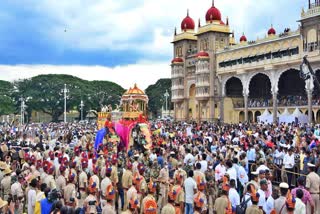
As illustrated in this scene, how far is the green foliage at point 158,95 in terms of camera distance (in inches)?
3255

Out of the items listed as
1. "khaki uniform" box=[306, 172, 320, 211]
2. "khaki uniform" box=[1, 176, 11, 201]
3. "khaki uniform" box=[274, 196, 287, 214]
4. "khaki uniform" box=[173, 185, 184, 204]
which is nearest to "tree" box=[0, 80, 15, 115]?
"khaki uniform" box=[1, 176, 11, 201]

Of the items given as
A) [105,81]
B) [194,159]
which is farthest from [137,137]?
[105,81]

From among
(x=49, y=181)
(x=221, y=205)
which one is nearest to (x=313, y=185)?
(x=221, y=205)

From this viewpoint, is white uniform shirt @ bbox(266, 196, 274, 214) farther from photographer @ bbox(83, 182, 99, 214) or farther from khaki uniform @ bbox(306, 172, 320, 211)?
photographer @ bbox(83, 182, 99, 214)

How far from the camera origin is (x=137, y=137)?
19.6 meters

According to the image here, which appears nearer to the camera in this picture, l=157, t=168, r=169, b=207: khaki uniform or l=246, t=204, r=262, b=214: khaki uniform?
l=246, t=204, r=262, b=214: khaki uniform

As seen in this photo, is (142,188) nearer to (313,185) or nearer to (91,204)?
(91,204)

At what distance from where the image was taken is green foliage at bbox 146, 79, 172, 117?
82688 millimetres

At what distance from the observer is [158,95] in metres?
83.6

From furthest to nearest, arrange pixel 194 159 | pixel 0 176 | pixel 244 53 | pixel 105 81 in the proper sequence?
pixel 105 81 < pixel 244 53 < pixel 194 159 < pixel 0 176

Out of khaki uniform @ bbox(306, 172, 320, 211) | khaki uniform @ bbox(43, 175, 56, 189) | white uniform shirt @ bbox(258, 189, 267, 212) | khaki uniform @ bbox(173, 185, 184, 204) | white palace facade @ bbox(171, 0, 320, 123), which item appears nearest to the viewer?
white uniform shirt @ bbox(258, 189, 267, 212)

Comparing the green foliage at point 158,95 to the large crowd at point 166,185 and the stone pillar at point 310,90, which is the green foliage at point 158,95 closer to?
the stone pillar at point 310,90

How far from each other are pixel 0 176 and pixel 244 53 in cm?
3952

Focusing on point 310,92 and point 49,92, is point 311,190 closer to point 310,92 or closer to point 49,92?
point 310,92
